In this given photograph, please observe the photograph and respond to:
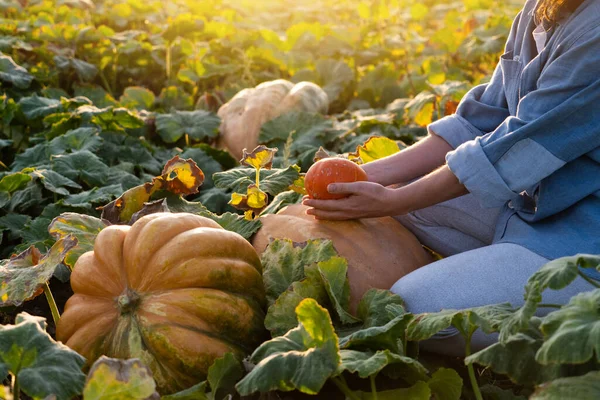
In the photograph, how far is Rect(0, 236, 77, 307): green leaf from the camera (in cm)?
232

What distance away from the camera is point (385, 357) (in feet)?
6.21

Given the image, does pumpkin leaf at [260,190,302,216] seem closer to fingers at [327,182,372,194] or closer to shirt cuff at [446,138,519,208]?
fingers at [327,182,372,194]

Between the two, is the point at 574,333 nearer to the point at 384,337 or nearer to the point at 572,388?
the point at 572,388

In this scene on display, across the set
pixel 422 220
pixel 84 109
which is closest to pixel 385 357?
pixel 422 220

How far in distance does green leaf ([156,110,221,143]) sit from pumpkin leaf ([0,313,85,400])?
2.94 metres

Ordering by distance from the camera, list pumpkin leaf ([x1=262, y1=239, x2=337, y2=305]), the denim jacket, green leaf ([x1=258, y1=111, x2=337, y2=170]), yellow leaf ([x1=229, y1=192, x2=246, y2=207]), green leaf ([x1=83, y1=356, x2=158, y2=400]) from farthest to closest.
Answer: green leaf ([x1=258, y1=111, x2=337, y2=170]) → yellow leaf ([x1=229, y1=192, x2=246, y2=207]) → pumpkin leaf ([x1=262, y1=239, x2=337, y2=305]) → the denim jacket → green leaf ([x1=83, y1=356, x2=158, y2=400])

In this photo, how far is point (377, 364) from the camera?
1.88m

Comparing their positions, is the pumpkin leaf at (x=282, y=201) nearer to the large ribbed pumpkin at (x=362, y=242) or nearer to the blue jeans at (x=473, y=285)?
the large ribbed pumpkin at (x=362, y=242)

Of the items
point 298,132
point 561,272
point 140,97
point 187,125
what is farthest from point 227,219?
point 140,97

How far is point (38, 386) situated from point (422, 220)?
5.26ft

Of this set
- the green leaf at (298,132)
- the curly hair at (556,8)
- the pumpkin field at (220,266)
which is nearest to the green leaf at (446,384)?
the pumpkin field at (220,266)

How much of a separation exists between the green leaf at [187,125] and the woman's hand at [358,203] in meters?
2.18

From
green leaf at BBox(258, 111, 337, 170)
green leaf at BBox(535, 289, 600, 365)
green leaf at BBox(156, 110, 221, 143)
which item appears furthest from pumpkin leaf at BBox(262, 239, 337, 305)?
green leaf at BBox(156, 110, 221, 143)

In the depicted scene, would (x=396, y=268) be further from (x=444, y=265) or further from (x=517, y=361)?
(x=517, y=361)
